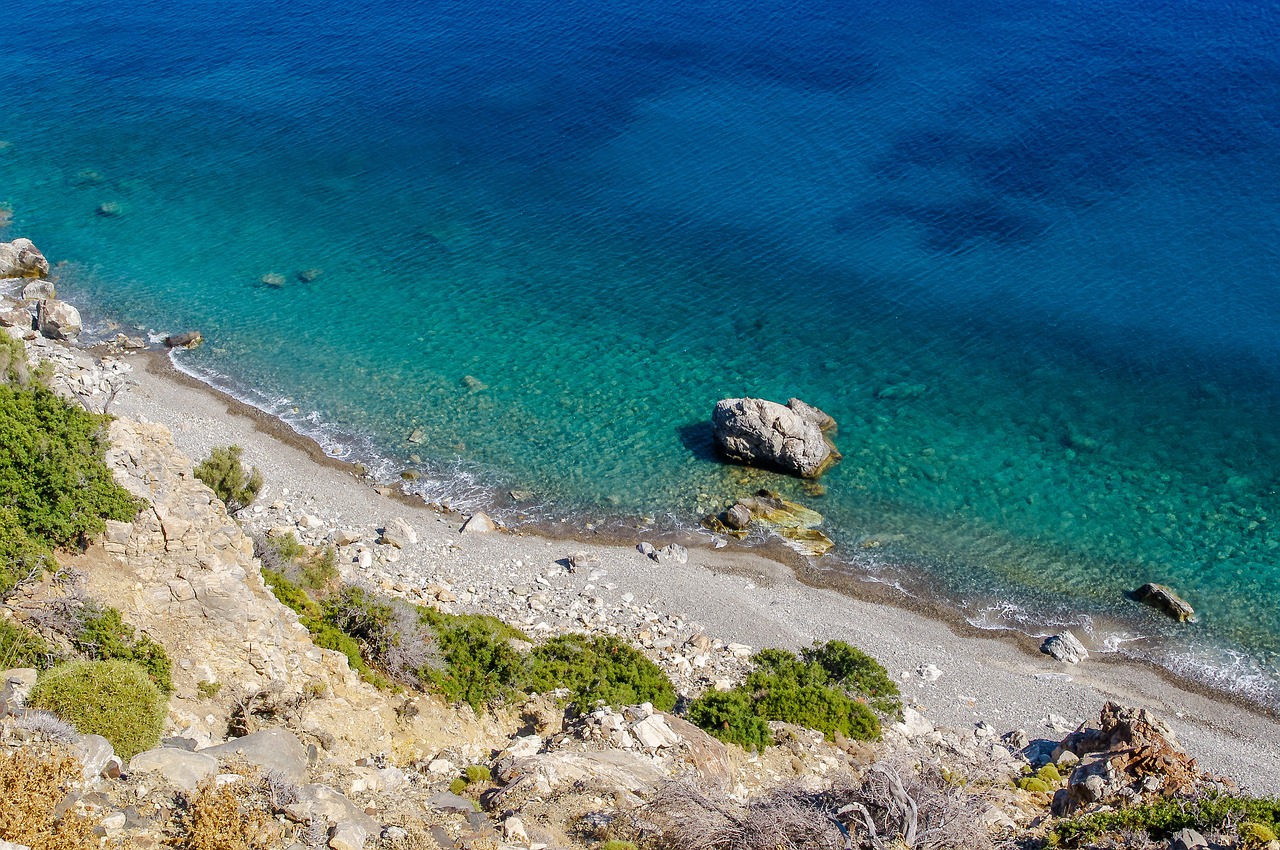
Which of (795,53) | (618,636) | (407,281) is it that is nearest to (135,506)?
(618,636)

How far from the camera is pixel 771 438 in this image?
44.8 metres

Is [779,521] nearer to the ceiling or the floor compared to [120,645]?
nearer to the floor

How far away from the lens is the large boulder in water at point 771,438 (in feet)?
147

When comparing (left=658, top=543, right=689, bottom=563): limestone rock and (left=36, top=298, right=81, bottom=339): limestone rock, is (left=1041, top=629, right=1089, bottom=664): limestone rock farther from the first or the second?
(left=36, top=298, right=81, bottom=339): limestone rock

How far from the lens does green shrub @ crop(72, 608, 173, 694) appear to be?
21.0 meters

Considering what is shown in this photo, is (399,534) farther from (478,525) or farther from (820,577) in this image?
(820,577)

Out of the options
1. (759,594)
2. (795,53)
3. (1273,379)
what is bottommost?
(759,594)

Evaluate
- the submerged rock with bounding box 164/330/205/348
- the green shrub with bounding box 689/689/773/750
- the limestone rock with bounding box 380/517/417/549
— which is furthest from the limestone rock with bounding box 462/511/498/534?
the submerged rock with bounding box 164/330/205/348

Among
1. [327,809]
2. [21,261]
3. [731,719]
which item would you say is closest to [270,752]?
[327,809]

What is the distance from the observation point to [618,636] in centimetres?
3381

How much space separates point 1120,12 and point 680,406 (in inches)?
2696

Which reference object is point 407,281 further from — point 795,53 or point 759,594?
point 795,53

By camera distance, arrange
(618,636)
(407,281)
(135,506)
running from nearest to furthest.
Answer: (135,506), (618,636), (407,281)

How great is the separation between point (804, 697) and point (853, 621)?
948 cm
